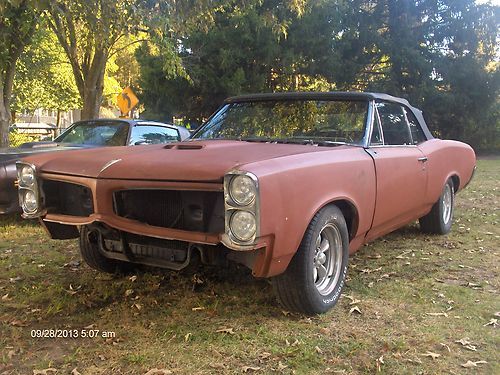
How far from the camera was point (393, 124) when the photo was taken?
4938 millimetres

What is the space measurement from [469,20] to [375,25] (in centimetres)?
388

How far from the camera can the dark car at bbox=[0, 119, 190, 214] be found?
595cm

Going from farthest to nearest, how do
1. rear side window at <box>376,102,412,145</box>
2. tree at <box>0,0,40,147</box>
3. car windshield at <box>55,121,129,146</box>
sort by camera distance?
tree at <box>0,0,40,147</box>, car windshield at <box>55,121,129,146</box>, rear side window at <box>376,102,412,145</box>

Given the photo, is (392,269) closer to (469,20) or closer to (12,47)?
(12,47)

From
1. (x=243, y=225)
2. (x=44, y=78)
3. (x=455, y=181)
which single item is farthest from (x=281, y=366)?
(x=44, y=78)

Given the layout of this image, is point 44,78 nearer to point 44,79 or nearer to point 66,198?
point 44,79

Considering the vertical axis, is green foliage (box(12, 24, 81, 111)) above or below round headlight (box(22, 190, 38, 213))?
above

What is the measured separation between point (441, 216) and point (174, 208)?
145 inches

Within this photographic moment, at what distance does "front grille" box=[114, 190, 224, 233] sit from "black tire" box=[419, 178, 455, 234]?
3429mm

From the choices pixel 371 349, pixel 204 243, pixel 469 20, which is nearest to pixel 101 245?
pixel 204 243

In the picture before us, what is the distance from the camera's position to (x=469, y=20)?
2150cm

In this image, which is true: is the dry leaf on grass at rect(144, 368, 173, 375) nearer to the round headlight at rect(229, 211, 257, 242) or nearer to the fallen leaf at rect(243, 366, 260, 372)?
the fallen leaf at rect(243, 366, 260, 372)

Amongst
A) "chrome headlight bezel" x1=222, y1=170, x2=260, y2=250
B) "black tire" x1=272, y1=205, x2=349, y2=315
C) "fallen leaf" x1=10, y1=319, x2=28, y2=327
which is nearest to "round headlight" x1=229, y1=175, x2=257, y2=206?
"chrome headlight bezel" x1=222, y1=170, x2=260, y2=250

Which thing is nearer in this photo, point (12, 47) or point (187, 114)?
point (12, 47)
